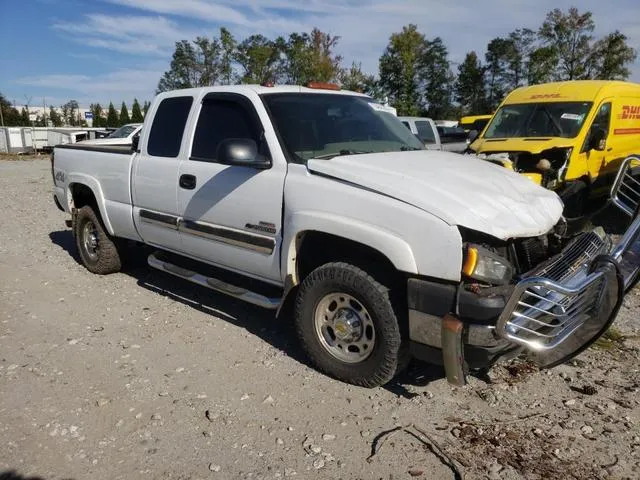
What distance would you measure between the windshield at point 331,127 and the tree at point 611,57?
132 feet

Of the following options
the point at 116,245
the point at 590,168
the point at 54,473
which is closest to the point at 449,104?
the point at 590,168

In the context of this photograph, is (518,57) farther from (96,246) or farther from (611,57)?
(96,246)

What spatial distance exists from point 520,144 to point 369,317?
606cm

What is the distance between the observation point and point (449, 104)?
48781 mm

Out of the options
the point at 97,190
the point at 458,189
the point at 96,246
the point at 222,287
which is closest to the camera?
the point at 458,189

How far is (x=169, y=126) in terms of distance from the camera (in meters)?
4.98

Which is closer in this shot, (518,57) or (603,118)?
(603,118)

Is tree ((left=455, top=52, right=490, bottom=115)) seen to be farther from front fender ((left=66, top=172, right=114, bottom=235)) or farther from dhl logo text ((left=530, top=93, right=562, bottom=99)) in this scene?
front fender ((left=66, top=172, right=114, bottom=235))

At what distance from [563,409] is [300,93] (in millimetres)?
3028

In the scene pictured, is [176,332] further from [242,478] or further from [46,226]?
[46,226]

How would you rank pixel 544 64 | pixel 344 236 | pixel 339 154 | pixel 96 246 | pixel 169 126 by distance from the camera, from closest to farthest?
1. pixel 344 236
2. pixel 339 154
3. pixel 169 126
4. pixel 96 246
5. pixel 544 64

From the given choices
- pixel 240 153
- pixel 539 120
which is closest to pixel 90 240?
pixel 240 153

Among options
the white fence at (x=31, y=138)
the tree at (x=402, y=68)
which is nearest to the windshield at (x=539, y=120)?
the white fence at (x=31, y=138)

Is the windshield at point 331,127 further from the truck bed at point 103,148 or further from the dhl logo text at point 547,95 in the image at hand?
the dhl logo text at point 547,95
